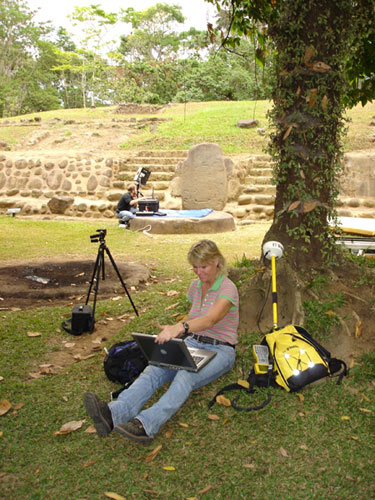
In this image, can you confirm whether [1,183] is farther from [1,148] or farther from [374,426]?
[374,426]

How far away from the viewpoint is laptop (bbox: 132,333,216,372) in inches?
109

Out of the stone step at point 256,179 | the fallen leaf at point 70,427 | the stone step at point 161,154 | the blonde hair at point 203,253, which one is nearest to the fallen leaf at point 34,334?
the fallen leaf at point 70,427

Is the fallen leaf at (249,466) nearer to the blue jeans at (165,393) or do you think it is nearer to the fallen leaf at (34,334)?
the blue jeans at (165,393)

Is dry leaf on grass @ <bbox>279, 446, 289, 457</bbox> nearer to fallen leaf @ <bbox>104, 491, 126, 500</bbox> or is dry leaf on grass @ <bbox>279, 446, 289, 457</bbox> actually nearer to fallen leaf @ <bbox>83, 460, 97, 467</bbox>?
fallen leaf @ <bbox>104, 491, 126, 500</bbox>

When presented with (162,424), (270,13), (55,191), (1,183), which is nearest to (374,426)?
(162,424)

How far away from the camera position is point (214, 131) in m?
15.8

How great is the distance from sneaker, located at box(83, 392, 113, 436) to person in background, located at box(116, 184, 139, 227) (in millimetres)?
7854

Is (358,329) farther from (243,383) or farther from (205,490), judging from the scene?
(205,490)

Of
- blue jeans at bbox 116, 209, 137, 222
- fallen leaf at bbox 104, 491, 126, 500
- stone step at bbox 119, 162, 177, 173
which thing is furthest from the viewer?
stone step at bbox 119, 162, 177, 173

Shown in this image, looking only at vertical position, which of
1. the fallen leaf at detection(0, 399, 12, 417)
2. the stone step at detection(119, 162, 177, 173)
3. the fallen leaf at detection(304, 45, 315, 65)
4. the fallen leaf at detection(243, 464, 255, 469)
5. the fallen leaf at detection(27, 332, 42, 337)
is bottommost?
the fallen leaf at detection(0, 399, 12, 417)

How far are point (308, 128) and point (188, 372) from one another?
2113 millimetres

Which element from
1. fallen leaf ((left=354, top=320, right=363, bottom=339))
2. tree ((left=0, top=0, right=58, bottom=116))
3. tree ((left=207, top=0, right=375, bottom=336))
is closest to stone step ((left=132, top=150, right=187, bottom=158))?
tree ((left=207, top=0, right=375, bottom=336))

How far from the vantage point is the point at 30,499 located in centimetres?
221

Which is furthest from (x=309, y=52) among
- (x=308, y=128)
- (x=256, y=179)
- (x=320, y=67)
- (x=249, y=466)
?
(x=256, y=179)
